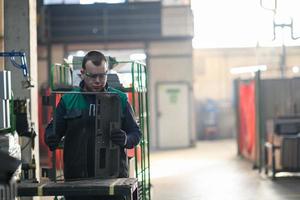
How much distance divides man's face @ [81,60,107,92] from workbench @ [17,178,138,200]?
22.6 inches

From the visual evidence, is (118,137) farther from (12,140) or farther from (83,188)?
(12,140)

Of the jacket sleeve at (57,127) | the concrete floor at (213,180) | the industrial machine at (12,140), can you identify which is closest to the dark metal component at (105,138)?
the jacket sleeve at (57,127)

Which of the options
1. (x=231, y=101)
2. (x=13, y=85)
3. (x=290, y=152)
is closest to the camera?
(x=13, y=85)

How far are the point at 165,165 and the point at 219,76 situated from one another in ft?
23.6

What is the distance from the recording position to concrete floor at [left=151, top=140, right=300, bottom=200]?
7.45m

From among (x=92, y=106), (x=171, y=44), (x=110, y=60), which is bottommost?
(x=92, y=106)

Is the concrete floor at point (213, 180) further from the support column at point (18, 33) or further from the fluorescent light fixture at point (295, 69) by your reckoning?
the fluorescent light fixture at point (295, 69)

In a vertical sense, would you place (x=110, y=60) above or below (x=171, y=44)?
below

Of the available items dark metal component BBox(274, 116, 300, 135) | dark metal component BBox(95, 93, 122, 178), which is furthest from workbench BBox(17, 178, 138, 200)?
dark metal component BBox(274, 116, 300, 135)

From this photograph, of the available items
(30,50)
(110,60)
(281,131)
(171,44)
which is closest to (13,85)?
(30,50)

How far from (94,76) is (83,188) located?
70 centimetres

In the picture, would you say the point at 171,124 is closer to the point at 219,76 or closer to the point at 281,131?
the point at 219,76

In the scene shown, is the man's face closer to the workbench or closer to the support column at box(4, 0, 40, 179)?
the workbench

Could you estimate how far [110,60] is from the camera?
520 cm
